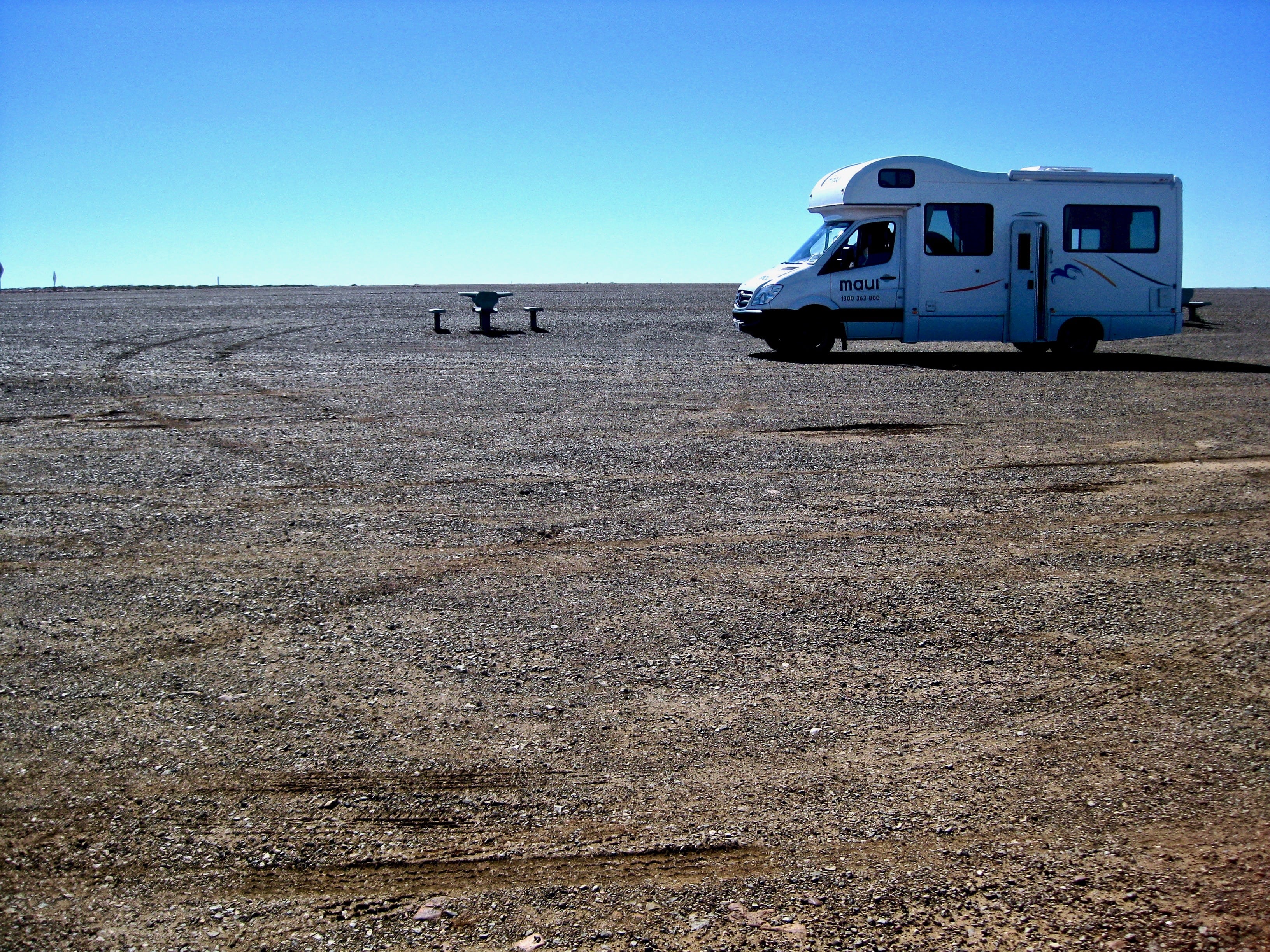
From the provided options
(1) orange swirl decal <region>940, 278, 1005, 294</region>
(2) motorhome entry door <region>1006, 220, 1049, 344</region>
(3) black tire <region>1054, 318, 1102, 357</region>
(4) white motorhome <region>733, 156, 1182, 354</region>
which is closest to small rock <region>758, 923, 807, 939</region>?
(4) white motorhome <region>733, 156, 1182, 354</region>

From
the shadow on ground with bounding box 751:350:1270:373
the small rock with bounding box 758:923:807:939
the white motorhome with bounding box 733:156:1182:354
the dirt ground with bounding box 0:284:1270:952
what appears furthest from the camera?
the white motorhome with bounding box 733:156:1182:354

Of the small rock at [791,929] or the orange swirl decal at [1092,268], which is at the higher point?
the orange swirl decal at [1092,268]

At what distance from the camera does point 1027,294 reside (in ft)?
63.5

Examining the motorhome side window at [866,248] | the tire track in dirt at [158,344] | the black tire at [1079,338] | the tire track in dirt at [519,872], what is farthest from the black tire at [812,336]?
the tire track in dirt at [519,872]

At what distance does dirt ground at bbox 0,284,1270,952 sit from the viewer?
10.7 ft

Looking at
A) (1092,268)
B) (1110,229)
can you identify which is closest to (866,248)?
(1092,268)

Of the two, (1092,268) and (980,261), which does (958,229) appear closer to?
(980,261)

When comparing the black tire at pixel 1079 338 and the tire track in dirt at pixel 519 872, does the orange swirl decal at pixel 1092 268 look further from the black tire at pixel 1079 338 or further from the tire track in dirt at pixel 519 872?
the tire track in dirt at pixel 519 872

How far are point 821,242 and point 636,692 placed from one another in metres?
15.8

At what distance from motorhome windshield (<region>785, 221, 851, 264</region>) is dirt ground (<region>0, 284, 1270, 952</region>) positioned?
28.4ft

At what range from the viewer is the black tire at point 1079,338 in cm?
1955

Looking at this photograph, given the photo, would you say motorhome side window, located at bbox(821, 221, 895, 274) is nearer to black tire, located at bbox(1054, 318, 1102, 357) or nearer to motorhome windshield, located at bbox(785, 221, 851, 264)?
motorhome windshield, located at bbox(785, 221, 851, 264)

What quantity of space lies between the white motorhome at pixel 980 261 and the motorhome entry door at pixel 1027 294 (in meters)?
0.02

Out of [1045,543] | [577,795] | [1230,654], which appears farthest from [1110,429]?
[577,795]
